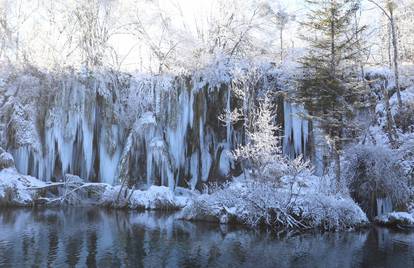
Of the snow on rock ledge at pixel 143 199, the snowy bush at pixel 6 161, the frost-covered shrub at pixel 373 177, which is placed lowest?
the snow on rock ledge at pixel 143 199

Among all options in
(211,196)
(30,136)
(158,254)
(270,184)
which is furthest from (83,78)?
(158,254)

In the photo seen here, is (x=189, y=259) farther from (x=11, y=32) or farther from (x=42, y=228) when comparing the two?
(x=11, y=32)

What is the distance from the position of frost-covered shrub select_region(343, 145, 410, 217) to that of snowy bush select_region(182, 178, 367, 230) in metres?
1.51

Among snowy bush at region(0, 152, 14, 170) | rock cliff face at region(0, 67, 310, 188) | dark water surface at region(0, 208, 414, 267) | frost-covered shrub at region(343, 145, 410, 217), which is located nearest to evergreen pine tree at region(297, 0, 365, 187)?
frost-covered shrub at region(343, 145, 410, 217)

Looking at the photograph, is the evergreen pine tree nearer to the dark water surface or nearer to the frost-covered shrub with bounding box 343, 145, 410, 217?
the frost-covered shrub with bounding box 343, 145, 410, 217

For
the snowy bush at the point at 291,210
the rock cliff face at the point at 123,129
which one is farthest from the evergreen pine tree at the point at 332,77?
the rock cliff face at the point at 123,129

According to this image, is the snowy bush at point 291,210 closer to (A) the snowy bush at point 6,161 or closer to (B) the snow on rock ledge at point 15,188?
(B) the snow on rock ledge at point 15,188

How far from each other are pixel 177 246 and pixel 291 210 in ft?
22.2

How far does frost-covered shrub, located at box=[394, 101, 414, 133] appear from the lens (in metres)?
27.2

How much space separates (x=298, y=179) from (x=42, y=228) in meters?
11.0

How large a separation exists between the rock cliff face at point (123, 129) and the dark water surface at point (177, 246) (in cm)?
715

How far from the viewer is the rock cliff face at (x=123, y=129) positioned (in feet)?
91.8

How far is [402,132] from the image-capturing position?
2734cm

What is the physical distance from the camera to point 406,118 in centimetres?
2744
